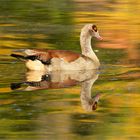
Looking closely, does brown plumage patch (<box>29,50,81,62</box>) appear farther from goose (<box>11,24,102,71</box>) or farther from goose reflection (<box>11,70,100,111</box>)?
goose reflection (<box>11,70,100,111</box>)

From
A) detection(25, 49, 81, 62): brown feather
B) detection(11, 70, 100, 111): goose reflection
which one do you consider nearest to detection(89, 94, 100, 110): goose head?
detection(11, 70, 100, 111): goose reflection

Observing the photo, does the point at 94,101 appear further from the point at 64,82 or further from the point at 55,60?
the point at 55,60

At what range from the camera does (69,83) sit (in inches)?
544

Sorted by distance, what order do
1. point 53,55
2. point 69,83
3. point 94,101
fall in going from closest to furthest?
point 94,101
point 69,83
point 53,55

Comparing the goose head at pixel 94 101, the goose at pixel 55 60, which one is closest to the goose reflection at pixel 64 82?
the goose head at pixel 94 101

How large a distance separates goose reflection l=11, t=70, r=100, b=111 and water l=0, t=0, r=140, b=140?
14 mm

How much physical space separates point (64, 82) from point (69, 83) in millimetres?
96

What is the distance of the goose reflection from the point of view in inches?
491

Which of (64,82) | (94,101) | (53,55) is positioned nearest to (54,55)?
(53,55)

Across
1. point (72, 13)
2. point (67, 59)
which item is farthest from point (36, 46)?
point (72, 13)

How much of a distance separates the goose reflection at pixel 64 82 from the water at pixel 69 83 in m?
0.01

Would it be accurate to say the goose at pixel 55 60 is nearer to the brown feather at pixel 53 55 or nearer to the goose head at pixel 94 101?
the brown feather at pixel 53 55

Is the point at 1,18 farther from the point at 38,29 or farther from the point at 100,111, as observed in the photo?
the point at 100,111

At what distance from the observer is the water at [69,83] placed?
10.7m
